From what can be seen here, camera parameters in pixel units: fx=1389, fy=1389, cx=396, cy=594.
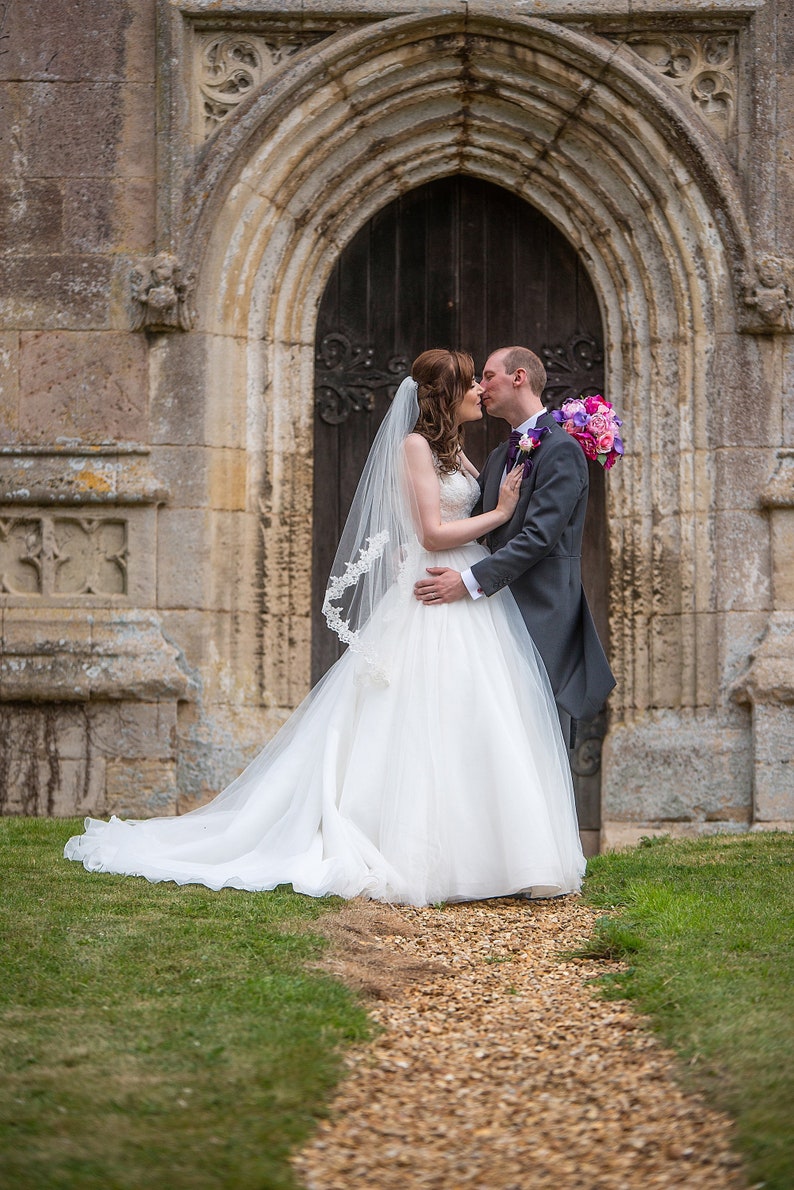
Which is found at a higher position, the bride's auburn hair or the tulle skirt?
the bride's auburn hair

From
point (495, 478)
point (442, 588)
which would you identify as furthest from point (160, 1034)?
point (495, 478)

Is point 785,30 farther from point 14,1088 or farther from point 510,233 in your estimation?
point 14,1088

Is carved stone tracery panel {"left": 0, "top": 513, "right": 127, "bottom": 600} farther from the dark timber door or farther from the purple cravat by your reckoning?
the purple cravat

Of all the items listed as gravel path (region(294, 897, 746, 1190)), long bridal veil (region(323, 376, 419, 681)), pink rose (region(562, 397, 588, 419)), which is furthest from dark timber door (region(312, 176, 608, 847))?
gravel path (region(294, 897, 746, 1190))

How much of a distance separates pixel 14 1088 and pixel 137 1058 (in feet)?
0.90

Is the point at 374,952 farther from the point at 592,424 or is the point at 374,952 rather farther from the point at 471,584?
the point at 592,424

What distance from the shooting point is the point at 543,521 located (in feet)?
16.3

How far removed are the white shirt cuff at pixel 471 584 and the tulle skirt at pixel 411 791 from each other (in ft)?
0.18

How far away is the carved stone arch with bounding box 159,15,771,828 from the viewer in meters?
6.46

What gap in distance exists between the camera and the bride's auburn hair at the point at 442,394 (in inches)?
201

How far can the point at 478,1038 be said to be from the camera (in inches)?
129

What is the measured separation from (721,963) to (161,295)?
402 centimetres

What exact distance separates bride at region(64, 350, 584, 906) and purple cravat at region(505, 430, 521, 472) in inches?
4.7

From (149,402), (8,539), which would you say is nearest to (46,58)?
(149,402)
